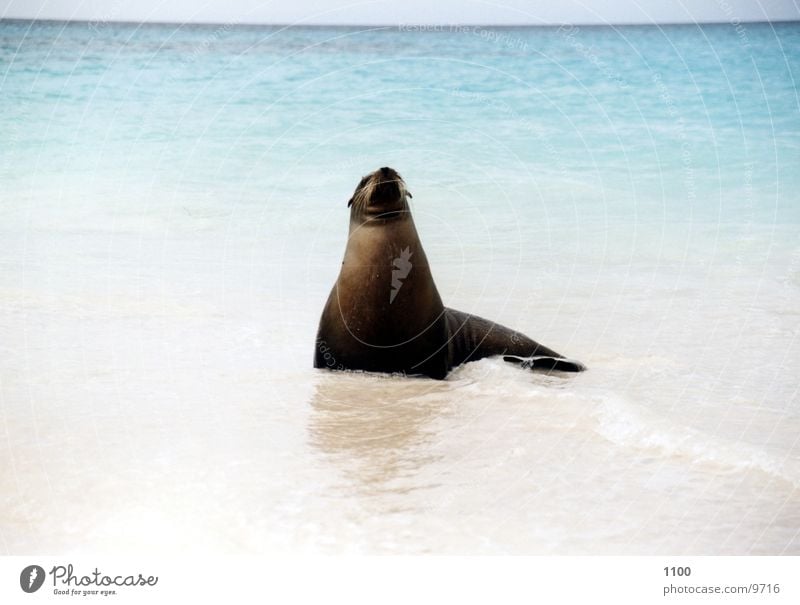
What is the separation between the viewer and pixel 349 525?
367 cm

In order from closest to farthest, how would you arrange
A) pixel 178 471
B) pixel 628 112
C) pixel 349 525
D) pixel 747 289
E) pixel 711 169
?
1. pixel 349 525
2. pixel 178 471
3. pixel 747 289
4. pixel 711 169
5. pixel 628 112

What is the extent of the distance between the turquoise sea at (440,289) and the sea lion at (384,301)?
0.17 metres

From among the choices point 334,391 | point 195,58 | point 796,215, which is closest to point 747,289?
point 796,215

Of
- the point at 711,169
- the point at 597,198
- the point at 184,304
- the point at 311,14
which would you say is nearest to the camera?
the point at 184,304

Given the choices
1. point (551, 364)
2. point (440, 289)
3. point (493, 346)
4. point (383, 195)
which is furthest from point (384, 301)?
point (440, 289)

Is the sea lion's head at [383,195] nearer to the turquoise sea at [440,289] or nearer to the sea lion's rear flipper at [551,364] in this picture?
the turquoise sea at [440,289]

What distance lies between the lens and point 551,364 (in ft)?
19.0

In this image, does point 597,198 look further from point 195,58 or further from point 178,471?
point 195,58

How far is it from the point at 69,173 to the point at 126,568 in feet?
27.9

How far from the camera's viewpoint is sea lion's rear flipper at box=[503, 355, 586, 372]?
226 inches

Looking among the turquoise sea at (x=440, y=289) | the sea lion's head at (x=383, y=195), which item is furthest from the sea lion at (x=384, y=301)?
the turquoise sea at (x=440, y=289)

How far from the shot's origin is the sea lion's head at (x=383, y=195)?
214 inches

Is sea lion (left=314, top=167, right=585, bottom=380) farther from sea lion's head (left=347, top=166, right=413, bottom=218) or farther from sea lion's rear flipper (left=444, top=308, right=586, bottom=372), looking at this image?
sea lion's rear flipper (left=444, top=308, right=586, bottom=372)

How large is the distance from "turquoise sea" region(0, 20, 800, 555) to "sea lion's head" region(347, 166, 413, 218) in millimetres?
927
